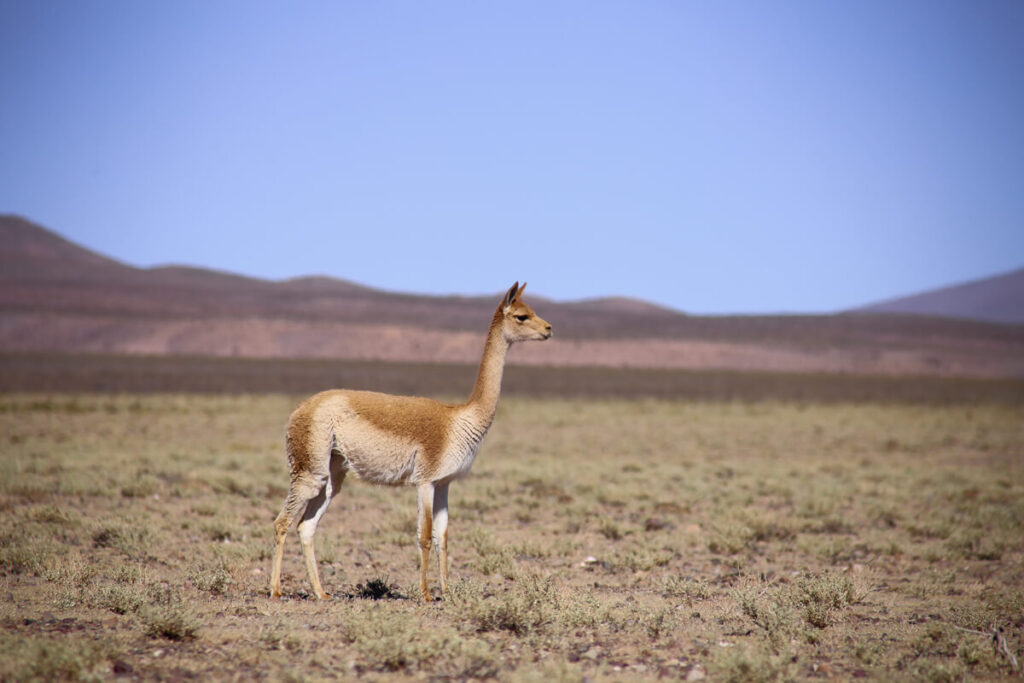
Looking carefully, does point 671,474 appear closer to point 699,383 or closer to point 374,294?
point 699,383

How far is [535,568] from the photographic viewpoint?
33.7ft

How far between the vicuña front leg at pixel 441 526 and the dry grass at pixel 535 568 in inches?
14.7

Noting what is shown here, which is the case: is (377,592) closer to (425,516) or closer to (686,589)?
(425,516)

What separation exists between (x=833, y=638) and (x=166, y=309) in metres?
110

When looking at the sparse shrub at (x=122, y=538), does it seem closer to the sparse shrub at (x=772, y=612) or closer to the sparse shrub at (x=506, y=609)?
the sparse shrub at (x=506, y=609)

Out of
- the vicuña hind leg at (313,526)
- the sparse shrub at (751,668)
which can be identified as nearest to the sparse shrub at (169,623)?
the vicuña hind leg at (313,526)

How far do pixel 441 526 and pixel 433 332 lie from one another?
311 ft

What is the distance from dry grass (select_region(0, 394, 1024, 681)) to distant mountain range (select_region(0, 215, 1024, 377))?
65054mm

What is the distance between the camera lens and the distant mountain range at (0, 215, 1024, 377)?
93062mm

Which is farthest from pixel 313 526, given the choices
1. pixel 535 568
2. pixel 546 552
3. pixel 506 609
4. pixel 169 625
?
pixel 546 552

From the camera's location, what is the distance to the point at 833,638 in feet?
23.3

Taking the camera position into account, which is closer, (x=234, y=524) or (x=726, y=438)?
(x=234, y=524)

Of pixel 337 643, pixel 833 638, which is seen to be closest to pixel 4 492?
pixel 337 643

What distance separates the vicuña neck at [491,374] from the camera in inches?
327
